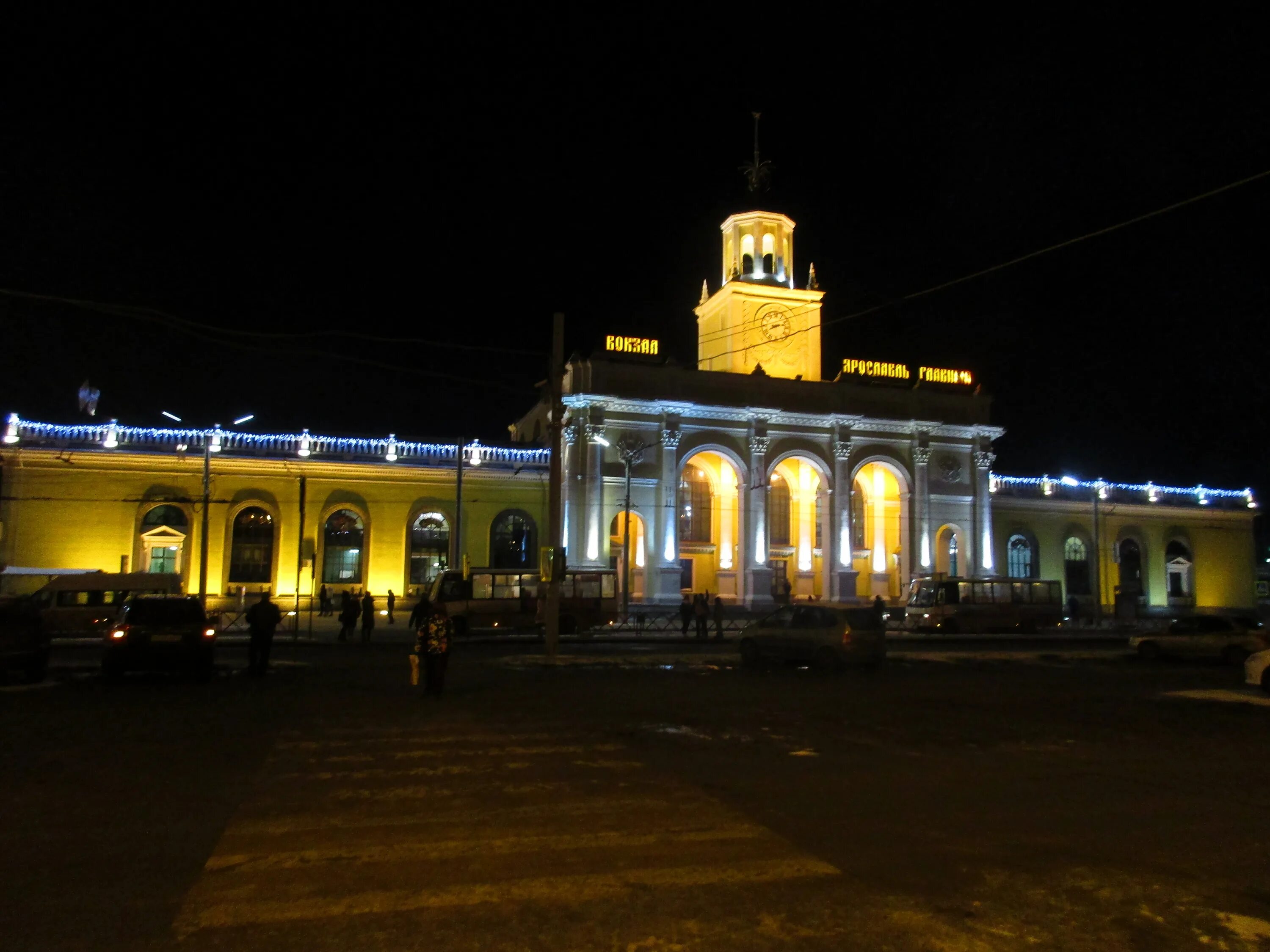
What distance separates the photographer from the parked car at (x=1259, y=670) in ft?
53.6

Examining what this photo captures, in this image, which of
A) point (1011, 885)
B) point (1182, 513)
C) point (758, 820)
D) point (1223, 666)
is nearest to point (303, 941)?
point (758, 820)

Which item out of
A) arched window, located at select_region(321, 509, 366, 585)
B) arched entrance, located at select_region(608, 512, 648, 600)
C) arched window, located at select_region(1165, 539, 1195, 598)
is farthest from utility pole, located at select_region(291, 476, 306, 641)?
arched window, located at select_region(1165, 539, 1195, 598)

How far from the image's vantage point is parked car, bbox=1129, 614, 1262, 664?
76.1ft

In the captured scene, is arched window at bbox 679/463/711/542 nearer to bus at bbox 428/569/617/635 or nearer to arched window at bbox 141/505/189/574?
bus at bbox 428/569/617/635

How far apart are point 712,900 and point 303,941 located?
6.89 feet

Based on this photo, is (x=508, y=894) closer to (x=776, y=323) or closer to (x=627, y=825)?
(x=627, y=825)

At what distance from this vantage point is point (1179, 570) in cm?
5425

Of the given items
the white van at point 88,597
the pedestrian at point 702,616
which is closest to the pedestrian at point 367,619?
the white van at point 88,597

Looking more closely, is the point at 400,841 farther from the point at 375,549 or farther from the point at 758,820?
the point at 375,549

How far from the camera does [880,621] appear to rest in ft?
66.7

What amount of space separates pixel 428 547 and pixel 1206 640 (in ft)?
95.1

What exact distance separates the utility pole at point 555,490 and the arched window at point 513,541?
62.5ft

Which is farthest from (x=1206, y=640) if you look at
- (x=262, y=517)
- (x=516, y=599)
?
(x=262, y=517)

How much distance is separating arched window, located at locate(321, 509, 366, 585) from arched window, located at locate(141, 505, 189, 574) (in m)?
5.36
